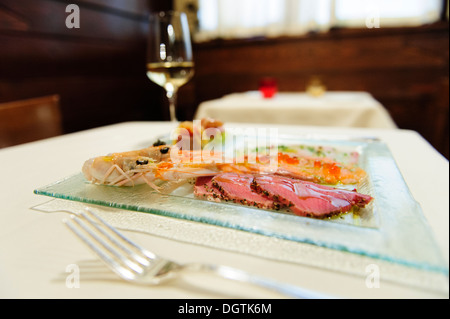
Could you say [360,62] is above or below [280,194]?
above

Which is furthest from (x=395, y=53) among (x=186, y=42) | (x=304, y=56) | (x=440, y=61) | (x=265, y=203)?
(x=265, y=203)

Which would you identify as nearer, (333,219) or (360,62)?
(333,219)

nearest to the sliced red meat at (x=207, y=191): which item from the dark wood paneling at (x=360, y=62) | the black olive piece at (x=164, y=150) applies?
the black olive piece at (x=164, y=150)

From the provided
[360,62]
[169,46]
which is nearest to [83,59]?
[169,46]

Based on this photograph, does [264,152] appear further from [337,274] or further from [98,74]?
[98,74]

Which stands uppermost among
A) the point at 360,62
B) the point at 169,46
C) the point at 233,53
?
the point at 233,53

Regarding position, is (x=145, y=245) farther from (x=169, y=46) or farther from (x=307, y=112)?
(x=307, y=112)

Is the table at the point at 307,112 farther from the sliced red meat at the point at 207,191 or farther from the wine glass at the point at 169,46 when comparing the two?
the sliced red meat at the point at 207,191
